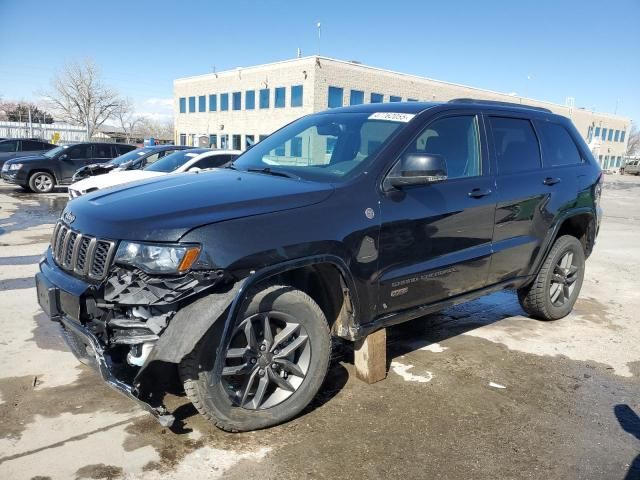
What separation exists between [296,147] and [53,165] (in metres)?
15.1

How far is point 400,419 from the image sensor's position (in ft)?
10.8

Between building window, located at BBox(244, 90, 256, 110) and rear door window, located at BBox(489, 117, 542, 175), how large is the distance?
134 feet

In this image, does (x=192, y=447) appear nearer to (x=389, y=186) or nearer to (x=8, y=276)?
(x=389, y=186)

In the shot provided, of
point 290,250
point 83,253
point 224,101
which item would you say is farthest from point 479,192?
point 224,101

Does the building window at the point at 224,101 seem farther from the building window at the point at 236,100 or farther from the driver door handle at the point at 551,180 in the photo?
the driver door handle at the point at 551,180

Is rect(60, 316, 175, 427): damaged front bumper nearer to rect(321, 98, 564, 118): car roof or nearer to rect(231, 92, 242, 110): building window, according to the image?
rect(321, 98, 564, 118): car roof

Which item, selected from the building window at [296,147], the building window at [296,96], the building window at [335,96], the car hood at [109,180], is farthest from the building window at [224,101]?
the building window at [296,147]

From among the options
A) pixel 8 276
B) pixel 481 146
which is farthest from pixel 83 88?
pixel 481 146

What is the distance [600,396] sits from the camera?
148 inches

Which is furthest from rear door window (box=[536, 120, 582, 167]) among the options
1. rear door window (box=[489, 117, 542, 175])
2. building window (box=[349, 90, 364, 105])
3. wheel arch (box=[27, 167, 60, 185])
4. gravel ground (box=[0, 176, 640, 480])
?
building window (box=[349, 90, 364, 105])

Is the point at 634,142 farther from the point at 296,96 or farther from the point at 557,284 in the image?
the point at 557,284

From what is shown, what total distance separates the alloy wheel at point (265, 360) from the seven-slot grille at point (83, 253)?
786 millimetres

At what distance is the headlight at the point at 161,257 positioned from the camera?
2586 mm

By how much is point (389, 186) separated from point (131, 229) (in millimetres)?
1605
